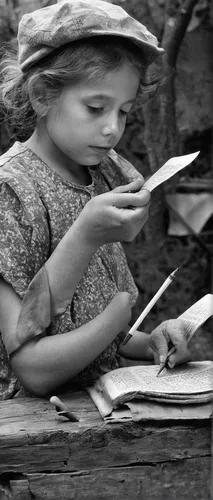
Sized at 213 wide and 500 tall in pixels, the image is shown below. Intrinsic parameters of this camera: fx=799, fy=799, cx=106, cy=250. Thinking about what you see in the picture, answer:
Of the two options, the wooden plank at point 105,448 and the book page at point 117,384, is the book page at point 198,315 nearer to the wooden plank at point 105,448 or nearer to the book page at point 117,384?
the book page at point 117,384

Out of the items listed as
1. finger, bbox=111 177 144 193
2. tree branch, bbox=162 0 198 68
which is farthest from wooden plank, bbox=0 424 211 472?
tree branch, bbox=162 0 198 68

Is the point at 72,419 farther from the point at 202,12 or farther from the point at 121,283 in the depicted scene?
the point at 202,12

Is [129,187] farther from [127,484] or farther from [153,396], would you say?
[127,484]

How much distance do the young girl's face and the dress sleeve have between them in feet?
0.55

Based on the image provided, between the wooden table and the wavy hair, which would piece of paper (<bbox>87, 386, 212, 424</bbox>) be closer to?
the wooden table

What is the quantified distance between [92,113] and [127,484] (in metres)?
0.94

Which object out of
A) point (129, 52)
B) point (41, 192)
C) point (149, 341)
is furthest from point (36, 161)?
point (149, 341)

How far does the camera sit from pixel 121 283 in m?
2.42

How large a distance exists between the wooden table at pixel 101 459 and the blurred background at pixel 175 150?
2038mm

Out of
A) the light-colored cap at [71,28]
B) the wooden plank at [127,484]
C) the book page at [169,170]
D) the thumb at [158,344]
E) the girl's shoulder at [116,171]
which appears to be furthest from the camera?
the girl's shoulder at [116,171]

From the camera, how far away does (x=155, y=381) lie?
2.05 m

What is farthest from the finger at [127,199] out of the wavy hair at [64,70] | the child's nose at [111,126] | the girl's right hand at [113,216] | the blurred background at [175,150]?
the blurred background at [175,150]

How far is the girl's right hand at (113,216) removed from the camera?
1.93 meters

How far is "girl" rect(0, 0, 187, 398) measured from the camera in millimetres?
2018
